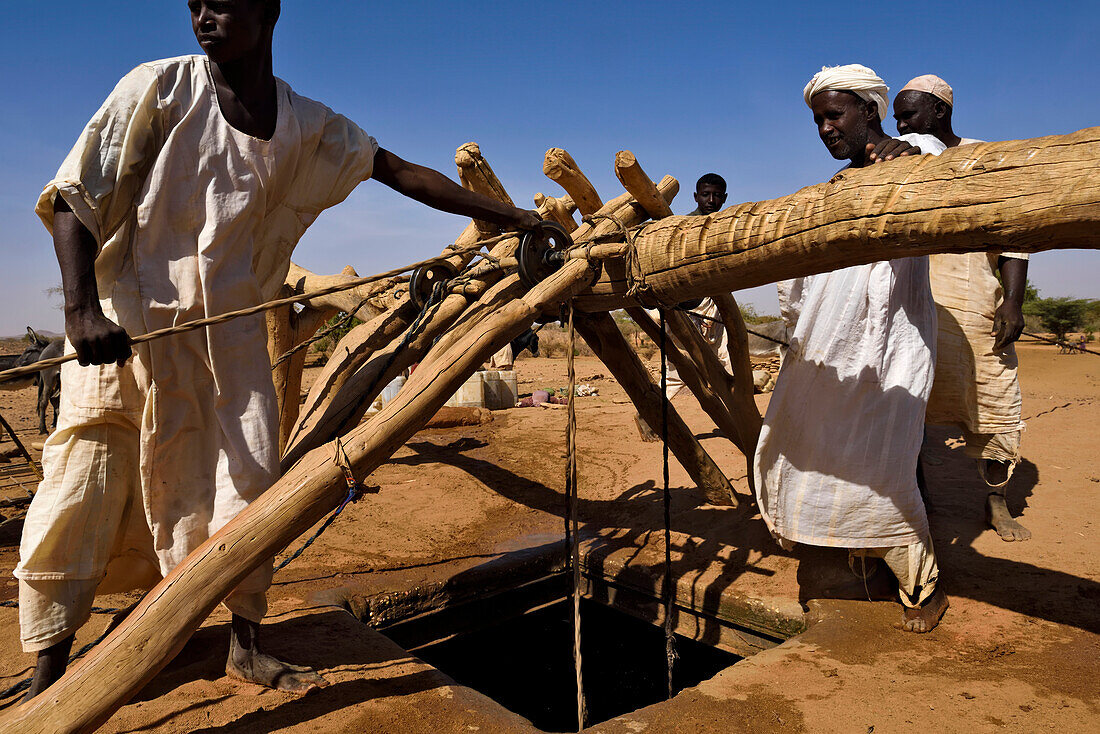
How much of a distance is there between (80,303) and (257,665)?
1435 mm

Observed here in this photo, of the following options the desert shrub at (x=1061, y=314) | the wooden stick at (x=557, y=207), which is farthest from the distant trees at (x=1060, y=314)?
the wooden stick at (x=557, y=207)

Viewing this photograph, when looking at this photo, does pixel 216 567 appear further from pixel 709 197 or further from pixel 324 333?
pixel 709 197

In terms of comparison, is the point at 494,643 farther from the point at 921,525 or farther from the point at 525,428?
the point at 525,428

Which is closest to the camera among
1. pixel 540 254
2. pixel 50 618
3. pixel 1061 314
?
pixel 50 618

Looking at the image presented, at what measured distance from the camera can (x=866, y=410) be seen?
9.60ft

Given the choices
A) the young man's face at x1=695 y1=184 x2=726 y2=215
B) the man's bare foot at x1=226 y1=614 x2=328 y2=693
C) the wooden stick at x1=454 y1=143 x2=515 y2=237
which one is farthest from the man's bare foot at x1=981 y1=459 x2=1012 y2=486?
A: the man's bare foot at x1=226 y1=614 x2=328 y2=693

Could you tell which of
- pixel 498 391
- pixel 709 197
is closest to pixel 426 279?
pixel 709 197

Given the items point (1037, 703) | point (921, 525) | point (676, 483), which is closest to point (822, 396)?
point (921, 525)

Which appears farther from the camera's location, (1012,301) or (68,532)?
(1012,301)

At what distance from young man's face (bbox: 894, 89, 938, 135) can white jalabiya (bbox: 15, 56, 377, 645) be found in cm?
349

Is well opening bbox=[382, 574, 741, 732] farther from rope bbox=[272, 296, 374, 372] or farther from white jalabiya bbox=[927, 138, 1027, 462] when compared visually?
white jalabiya bbox=[927, 138, 1027, 462]

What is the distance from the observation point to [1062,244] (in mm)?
1764

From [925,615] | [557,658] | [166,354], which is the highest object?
[166,354]

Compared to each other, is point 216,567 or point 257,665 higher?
point 216,567
